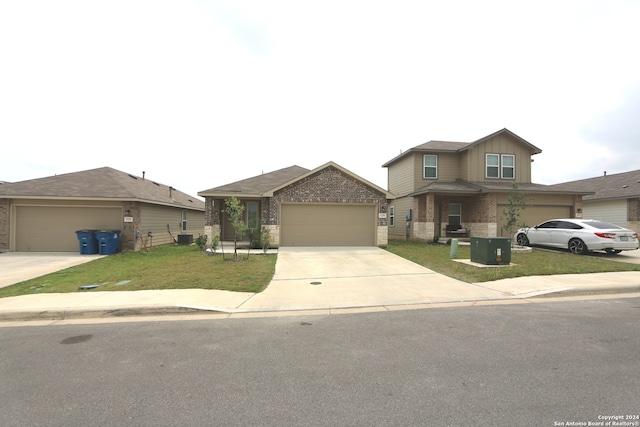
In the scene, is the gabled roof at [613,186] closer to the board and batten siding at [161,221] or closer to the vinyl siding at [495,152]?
the vinyl siding at [495,152]

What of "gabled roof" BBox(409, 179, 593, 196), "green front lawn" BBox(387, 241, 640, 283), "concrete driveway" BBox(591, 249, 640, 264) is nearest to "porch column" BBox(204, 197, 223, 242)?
"green front lawn" BBox(387, 241, 640, 283)

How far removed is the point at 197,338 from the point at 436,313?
4150 mm

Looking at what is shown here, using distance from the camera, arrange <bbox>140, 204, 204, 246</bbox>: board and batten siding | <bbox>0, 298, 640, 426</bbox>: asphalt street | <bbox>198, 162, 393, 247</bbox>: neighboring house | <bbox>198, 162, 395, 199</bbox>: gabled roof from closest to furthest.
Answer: <bbox>0, 298, 640, 426</bbox>: asphalt street, <bbox>198, 162, 395, 199</bbox>: gabled roof, <bbox>198, 162, 393, 247</bbox>: neighboring house, <bbox>140, 204, 204, 246</bbox>: board and batten siding

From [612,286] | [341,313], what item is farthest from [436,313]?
[612,286]

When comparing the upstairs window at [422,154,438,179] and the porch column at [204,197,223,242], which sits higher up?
the upstairs window at [422,154,438,179]

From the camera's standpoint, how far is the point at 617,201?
21.2m

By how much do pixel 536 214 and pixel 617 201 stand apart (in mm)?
7837

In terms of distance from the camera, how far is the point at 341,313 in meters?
5.98

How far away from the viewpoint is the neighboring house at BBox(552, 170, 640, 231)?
2000 centimetres

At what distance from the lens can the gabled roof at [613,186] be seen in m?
20.4

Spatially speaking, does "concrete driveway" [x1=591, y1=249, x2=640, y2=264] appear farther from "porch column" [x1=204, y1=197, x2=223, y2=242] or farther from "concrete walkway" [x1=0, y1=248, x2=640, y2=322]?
"porch column" [x1=204, y1=197, x2=223, y2=242]

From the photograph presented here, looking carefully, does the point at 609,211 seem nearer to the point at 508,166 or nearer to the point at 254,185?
the point at 508,166

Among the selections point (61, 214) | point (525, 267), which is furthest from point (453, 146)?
point (61, 214)

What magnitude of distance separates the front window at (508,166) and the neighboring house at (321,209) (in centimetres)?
904
